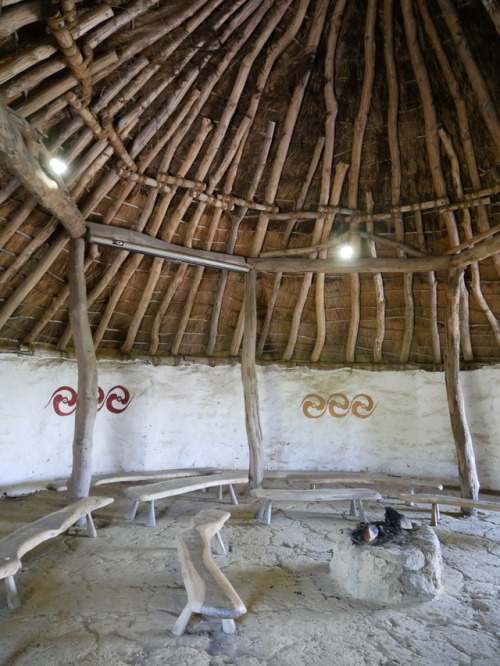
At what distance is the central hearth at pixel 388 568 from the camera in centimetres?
333

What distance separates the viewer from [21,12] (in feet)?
9.66

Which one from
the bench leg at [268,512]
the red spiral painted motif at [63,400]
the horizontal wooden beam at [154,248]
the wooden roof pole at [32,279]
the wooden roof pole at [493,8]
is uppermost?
the wooden roof pole at [493,8]

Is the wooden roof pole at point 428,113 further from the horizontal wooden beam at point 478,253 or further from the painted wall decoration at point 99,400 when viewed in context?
the painted wall decoration at point 99,400

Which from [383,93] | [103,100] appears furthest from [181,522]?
[383,93]

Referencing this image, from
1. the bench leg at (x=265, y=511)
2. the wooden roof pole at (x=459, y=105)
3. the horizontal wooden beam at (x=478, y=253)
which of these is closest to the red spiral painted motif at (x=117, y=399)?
the bench leg at (x=265, y=511)

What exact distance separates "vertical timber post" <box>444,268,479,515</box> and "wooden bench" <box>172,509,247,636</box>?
361cm

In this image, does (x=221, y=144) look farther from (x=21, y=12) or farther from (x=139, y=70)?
(x=21, y=12)

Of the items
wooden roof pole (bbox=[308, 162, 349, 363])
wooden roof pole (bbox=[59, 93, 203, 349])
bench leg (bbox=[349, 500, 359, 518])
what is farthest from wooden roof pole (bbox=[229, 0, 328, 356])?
bench leg (bbox=[349, 500, 359, 518])

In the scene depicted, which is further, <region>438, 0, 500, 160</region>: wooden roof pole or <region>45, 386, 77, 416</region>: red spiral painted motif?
<region>45, 386, 77, 416</region>: red spiral painted motif

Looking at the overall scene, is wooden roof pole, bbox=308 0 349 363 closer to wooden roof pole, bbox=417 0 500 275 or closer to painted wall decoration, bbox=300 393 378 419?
wooden roof pole, bbox=417 0 500 275

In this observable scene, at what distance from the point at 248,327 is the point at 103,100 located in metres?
3.26

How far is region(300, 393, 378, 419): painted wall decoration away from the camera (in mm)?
7965

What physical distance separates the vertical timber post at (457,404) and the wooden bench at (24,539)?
4.39m

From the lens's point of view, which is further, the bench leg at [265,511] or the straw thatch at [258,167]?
the bench leg at [265,511]
